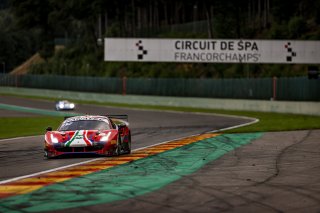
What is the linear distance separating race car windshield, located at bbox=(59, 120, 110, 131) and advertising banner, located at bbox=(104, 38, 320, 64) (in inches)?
1290

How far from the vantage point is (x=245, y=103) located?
5144 centimetres

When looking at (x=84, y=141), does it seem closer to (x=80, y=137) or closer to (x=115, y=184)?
(x=80, y=137)

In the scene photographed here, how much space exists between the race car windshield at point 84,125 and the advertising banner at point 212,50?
32.8 metres

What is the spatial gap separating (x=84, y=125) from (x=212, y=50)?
34.0 metres

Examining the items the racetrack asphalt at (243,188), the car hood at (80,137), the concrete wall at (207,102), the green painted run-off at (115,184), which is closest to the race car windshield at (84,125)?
the car hood at (80,137)

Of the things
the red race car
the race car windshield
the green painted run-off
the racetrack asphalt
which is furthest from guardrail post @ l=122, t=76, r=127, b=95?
the racetrack asphalt

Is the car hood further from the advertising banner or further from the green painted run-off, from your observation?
the advertising banner

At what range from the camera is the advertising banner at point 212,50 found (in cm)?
5138

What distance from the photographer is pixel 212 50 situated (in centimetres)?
5169

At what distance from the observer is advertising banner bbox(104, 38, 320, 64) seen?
2023 inches

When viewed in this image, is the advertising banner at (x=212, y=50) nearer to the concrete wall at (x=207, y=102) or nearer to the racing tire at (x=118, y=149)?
the concrete wall at (x=207, y=102)

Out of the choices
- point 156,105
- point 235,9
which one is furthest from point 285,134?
point 235,9

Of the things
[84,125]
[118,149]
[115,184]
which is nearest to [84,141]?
[118,149]

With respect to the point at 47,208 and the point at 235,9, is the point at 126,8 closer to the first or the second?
the point at 235,9
